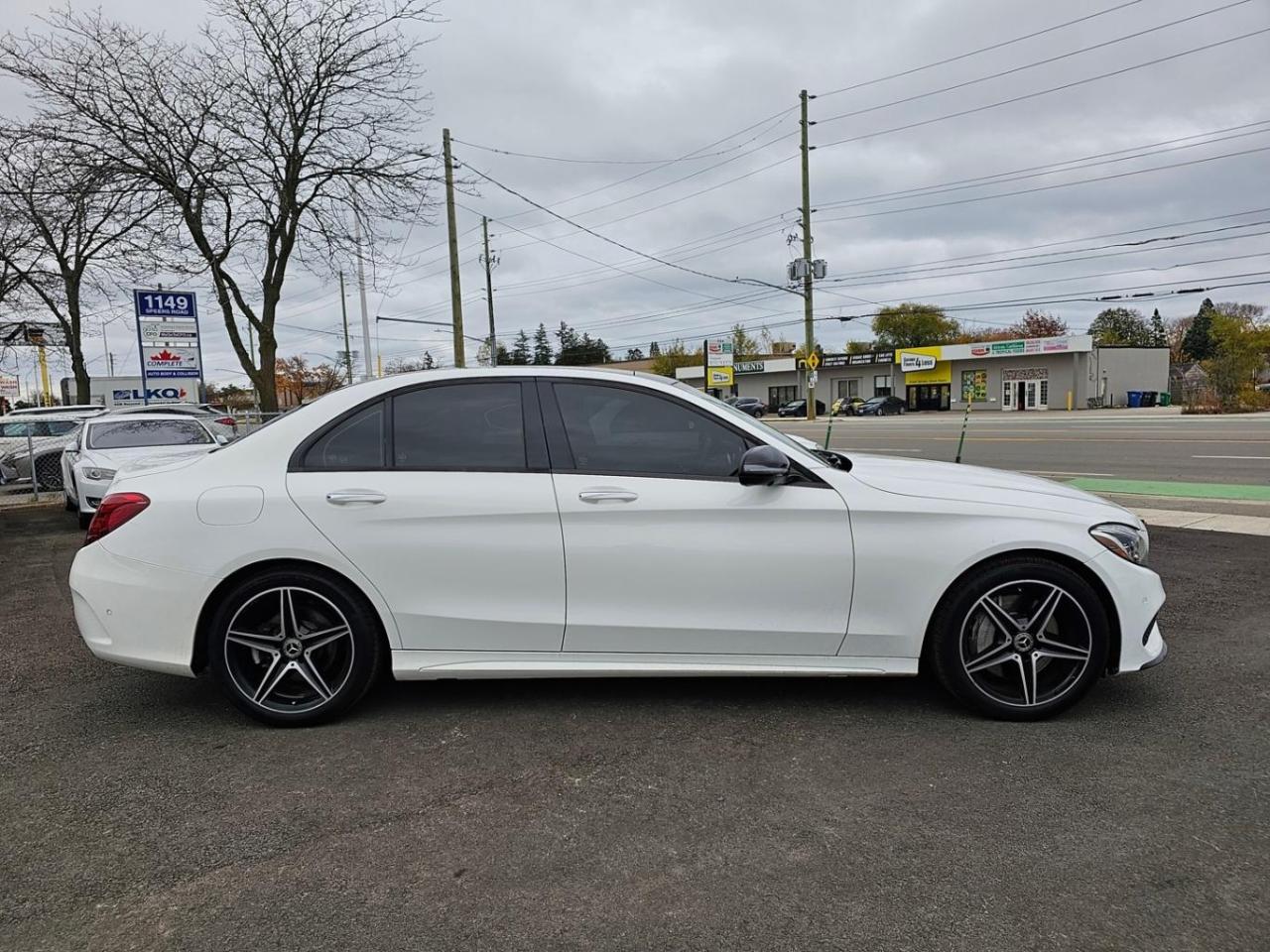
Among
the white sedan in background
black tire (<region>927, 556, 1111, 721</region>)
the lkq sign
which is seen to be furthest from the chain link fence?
the lkq sign

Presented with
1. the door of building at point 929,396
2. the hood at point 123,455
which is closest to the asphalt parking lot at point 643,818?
the hood at point 123,455

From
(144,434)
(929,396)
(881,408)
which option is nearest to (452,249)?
(144,434)

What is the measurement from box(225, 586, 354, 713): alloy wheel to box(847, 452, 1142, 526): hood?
2450 mm

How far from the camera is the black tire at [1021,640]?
350 centimetres

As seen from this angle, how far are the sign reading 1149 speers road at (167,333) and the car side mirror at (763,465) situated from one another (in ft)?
59.0

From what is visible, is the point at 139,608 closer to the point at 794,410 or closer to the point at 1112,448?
the point at 1112,448

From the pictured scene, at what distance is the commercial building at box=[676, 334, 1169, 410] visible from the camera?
56.0 meters

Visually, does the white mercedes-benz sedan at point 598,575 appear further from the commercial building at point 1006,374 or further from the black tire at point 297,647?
the commercial building at point 1006,374

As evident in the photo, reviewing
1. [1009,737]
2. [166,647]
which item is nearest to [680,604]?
[1009,737]

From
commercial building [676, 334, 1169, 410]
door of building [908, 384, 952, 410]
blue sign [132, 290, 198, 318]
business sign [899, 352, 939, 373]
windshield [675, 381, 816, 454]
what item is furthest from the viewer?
door of building [908, 384, 952, 410]

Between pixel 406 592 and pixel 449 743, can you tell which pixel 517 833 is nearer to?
pixel 449 743

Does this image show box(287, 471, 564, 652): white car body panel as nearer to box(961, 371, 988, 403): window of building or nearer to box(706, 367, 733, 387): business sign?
box(961, 371, 988, 403): window of building

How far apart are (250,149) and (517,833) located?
1793cm

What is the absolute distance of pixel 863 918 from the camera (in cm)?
231
